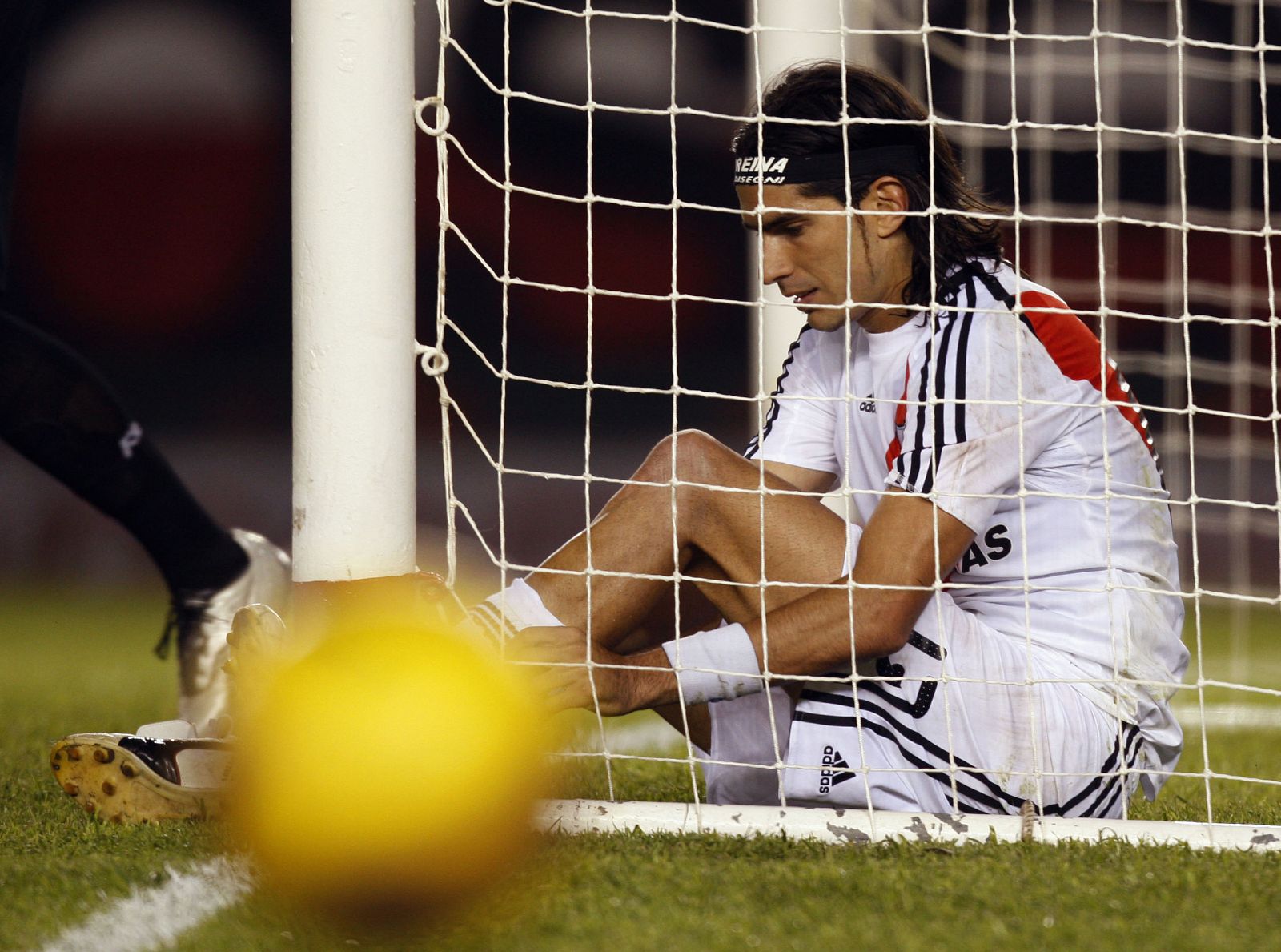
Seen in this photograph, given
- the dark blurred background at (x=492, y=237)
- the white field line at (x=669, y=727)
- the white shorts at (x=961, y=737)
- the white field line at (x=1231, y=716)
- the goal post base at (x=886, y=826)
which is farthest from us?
the dark blurred background at (x=492, y=237)

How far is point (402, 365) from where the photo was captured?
88.7 inches

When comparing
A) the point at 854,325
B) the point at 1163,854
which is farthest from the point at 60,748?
the point at 1163,854

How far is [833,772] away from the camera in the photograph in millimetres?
2314

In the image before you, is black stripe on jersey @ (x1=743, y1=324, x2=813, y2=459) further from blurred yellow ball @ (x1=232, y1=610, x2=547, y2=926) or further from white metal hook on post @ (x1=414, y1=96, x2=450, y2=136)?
blurred yellow ball @ (x1=232, y1=610, x2=547, y2=926)

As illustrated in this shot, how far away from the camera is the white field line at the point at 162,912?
178cm

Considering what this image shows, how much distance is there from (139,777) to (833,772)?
1053 mm

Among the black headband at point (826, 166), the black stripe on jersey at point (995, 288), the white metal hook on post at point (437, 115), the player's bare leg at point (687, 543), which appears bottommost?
the player's bare leg at point (687, 543)

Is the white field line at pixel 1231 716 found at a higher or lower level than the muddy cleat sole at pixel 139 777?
lower

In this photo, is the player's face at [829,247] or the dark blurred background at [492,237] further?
the dark blurred background at [492,237]

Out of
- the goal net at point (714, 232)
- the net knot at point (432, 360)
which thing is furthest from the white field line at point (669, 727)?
the goal net at point (714, 232)

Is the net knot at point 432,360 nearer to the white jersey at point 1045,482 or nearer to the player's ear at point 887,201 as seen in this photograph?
the white jersey at point 1045,482

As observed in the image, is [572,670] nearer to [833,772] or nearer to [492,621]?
[492,621]

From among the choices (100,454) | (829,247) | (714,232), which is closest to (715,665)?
(829,247)

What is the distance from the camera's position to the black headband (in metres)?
2.43
